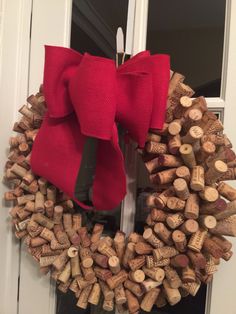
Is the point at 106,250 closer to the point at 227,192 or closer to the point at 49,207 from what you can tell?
the point at 49,207

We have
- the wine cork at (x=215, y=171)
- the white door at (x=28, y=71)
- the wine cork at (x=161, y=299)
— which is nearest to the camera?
the wine cork at (x=215, y=171)

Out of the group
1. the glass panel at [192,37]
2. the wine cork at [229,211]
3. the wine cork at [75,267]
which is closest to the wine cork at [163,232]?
the wine cork at [229,211]

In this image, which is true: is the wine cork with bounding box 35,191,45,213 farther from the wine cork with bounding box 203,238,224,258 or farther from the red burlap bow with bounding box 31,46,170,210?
the wine cork with bounding box 203,238,224,258

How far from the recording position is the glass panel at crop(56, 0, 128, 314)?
78cm

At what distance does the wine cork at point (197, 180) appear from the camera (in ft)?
1.80

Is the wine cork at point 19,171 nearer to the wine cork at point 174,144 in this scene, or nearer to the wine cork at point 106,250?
the wine cork at point 106,250

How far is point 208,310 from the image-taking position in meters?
0.70

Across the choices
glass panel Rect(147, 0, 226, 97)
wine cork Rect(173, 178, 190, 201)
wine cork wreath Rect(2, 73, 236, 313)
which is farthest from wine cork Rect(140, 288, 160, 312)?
glass panel Rect(147, 0, 226, 97)

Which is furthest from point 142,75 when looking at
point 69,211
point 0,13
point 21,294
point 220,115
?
point 21,294

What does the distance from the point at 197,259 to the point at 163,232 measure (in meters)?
0.08

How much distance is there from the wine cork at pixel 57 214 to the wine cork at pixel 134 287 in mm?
205

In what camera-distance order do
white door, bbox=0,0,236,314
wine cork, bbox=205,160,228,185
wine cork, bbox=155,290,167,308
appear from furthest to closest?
Result: 1. white door, bbox=0,0,236,314
2. wine cork, bbox=155,290,167,308
3. wine cork, bbox=205,160,228,185

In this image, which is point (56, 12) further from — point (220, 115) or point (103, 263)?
point (103, 263)

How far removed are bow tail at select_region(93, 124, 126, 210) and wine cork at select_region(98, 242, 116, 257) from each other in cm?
8
